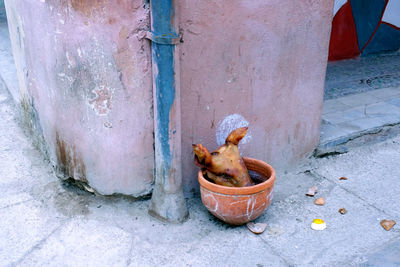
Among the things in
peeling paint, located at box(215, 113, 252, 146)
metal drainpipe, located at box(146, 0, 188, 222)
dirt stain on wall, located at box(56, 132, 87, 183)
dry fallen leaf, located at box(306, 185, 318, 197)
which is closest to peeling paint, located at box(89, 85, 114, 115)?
metal drainpipe, located at box(146, 0, 188, 222)

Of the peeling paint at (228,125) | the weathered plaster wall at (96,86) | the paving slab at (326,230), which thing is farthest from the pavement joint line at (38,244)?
the paving slab at (326,230)

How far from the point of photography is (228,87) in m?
3.06

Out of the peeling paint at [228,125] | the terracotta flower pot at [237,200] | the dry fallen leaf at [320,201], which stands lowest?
the dry fallen leaf at [320,201]

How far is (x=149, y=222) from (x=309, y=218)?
114cm

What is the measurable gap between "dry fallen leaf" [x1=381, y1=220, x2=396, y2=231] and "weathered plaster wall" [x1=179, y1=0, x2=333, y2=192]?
36.8 inches

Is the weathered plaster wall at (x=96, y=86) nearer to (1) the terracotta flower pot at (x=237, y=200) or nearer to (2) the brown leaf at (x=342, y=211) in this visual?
(1) the terracotta flower pot at (x=237, y=200)

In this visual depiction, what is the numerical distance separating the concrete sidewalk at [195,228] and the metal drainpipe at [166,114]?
0.50 feet

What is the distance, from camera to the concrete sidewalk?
8.55ft

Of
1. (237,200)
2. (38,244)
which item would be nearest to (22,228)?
(38,244)

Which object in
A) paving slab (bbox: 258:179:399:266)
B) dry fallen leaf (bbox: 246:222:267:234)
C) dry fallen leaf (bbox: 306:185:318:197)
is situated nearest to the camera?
paving slab (bbox: 258:179:399:266)

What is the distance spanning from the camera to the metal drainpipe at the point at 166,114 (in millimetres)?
2576

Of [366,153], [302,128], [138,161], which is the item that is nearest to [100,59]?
[138,161]

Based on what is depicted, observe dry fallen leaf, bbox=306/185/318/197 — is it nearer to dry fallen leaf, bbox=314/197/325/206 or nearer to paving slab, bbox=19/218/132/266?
dry fallen leaf, bbox=314/197/325/206

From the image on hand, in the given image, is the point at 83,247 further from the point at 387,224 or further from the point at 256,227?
the point at 387,224
